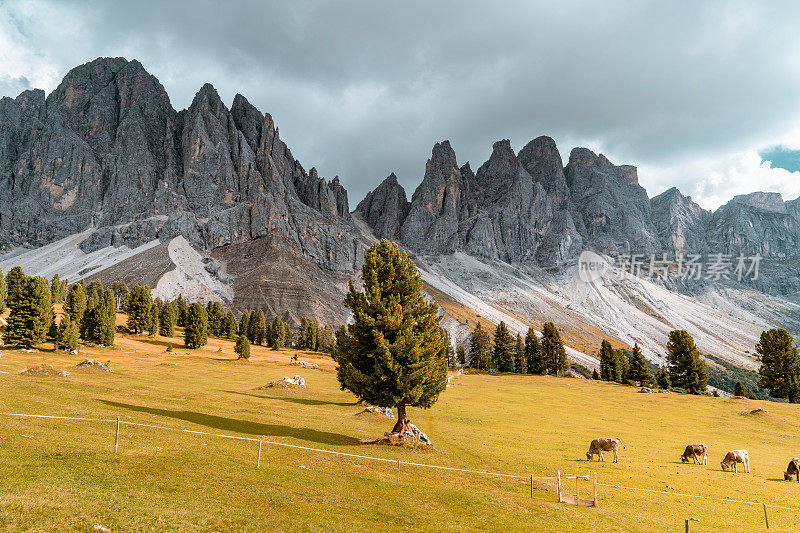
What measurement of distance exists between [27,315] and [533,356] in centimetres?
11274

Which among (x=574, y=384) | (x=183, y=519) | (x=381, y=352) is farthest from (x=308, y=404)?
(x=574, y=384)

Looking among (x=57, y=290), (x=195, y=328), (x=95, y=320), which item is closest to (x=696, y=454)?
(x=95, y=320)

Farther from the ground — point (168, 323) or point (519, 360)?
point (168, 323)

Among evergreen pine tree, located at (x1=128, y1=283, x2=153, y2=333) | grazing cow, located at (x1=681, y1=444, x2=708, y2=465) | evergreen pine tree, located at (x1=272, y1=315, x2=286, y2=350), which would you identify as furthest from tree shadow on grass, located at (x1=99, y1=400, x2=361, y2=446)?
evergreen pine tree, located at (x1=272, y1=315, x2=286, y2=350)

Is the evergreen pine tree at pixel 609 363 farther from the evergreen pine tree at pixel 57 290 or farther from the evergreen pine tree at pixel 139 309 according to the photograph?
the evergreen pine tree at pixel 57 290

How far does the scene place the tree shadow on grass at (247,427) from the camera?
28297 millimetres

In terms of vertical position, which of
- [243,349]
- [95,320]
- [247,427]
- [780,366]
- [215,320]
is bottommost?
[243,349]

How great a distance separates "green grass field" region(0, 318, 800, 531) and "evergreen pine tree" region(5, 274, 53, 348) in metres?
23.3

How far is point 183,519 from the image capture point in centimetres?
1316

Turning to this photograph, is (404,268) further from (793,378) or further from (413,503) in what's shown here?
(793,378)

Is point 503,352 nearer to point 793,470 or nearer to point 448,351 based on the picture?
point 448,351

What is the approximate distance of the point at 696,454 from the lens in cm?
3142

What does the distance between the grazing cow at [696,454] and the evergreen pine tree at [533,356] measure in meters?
85.9

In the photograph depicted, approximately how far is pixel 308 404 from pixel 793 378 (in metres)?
93.0
